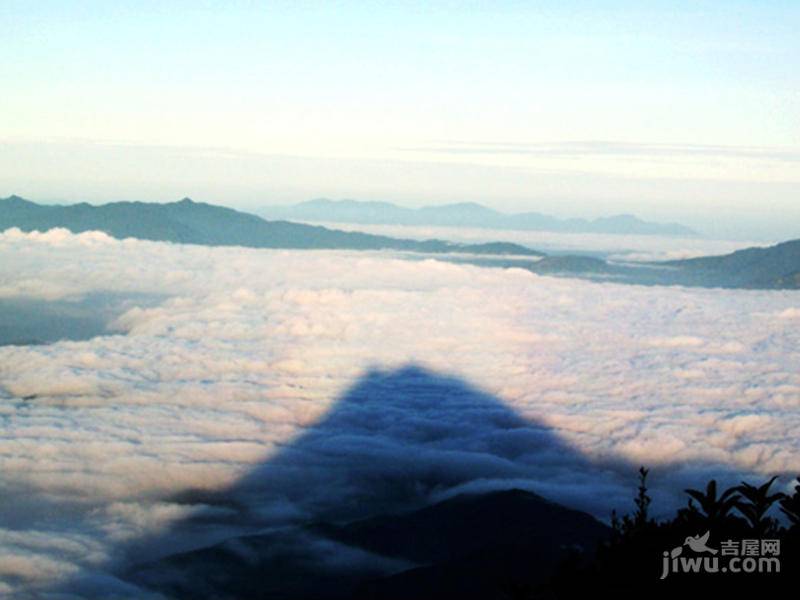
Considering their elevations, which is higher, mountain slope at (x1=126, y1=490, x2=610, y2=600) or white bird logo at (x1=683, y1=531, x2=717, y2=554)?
white bird logo at (x1=683, y1=531, x2=717, y2=554)

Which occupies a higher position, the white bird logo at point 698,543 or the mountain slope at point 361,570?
the white bird logo at point 698,543

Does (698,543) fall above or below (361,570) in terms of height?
above

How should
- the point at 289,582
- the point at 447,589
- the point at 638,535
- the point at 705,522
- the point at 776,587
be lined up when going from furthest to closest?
1. the point at 289,582
2. the point at 447,589
3. the point at 638,535
4. the point at 705,522
5. the point at 776,587

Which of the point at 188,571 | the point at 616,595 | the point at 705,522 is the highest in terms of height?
the point at 705,522

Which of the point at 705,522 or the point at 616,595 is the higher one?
the point at 705,522

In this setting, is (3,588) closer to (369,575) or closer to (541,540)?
(369,575)

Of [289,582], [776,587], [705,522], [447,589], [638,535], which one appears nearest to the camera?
[776,587]

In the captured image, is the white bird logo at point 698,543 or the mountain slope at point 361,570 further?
the mountain slope at point 361,570

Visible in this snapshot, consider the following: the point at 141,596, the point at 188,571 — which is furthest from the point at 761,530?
the point at 188,571

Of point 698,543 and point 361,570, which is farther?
point 361,570

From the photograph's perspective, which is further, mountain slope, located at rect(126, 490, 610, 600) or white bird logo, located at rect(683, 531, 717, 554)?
mountain slope, located at rect(126, 490, 610, 600)

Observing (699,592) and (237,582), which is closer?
(699,592)
